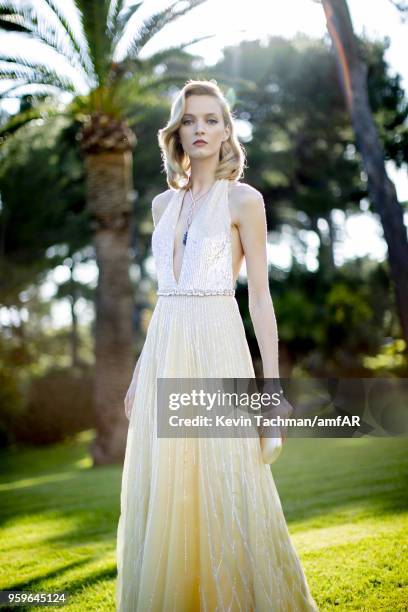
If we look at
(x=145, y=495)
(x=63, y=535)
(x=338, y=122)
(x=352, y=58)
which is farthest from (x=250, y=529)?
(x=338, y=122)

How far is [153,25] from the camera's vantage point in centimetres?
1002

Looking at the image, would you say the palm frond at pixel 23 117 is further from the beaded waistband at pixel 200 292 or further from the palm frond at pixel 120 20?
the beaded waistband at pixel 200 292

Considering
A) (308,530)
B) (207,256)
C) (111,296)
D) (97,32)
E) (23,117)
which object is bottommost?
(308,530)

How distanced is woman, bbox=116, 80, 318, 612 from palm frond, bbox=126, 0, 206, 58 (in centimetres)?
751

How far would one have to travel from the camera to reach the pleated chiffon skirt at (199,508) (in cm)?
255

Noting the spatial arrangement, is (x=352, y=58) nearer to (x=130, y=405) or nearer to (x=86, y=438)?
(x=130, y=405)

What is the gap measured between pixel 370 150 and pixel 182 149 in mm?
6074

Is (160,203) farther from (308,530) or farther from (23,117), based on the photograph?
(23,117)

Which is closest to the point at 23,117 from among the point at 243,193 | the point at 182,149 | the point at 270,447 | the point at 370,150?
the point at 370,150

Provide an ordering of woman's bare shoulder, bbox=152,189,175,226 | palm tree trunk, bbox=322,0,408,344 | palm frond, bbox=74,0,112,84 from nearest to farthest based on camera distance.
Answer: woman's bare shoulder, bbox=152,189,175,226 < palm tree trunk, bbox=322,0,408,344 < palm frond, bbox=74,0,112,84

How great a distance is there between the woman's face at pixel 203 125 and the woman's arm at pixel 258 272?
0.27m

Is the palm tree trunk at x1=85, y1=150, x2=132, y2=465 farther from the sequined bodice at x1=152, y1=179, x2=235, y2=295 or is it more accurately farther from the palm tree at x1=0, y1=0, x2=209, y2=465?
the sequined bodice at x1=152, y1=179, x2=235, y2=295

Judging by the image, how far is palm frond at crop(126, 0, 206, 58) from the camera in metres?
9.69

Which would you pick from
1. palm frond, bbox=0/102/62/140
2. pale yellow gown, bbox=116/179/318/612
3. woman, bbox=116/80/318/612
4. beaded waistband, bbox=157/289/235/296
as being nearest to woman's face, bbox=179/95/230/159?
woman, bbox=116/80/318/612
